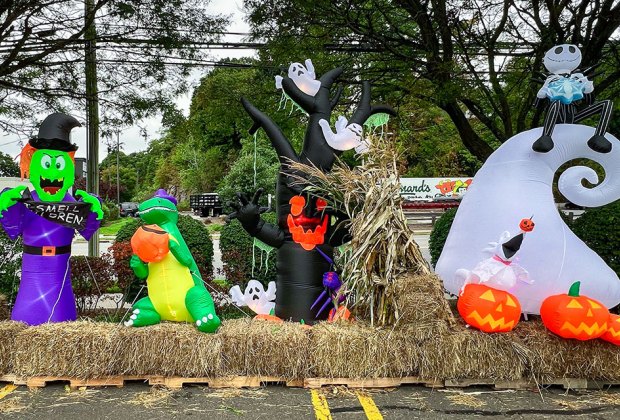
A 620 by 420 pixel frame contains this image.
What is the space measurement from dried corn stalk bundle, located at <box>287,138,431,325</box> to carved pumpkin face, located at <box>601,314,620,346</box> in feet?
4.95

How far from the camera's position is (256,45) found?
378 inches

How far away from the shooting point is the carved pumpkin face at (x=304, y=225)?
467 cm

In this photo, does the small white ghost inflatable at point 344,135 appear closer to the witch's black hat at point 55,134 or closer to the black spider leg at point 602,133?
the black spider leg at point 602,133

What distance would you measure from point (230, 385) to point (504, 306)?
7.67ft

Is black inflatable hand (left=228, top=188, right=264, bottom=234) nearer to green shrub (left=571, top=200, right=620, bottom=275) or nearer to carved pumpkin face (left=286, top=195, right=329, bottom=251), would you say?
carved pumpkin face (left=286, top=195, right=329, bottom=251)

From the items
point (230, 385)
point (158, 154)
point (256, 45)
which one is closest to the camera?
point (230, 385)

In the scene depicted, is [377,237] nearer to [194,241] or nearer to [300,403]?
[300,403]

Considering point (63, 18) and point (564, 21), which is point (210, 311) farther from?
point (564, 21)

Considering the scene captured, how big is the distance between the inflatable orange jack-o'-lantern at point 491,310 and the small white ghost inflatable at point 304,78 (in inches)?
98.6

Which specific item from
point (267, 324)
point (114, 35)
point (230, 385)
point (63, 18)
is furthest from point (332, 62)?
point (230, 385)

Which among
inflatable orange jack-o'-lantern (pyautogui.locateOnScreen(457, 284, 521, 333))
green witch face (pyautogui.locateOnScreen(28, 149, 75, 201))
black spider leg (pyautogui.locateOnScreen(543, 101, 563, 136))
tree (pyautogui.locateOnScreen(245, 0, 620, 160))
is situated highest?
tree (pyautogui.locateOnScreen(245, 0, 620, 160))

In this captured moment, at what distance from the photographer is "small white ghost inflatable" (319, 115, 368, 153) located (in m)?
4.59

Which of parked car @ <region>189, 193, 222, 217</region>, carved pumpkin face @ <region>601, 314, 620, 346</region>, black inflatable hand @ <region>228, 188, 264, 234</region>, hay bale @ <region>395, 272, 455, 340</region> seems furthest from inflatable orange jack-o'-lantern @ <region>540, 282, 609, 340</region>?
parked car @ <region>189, 193, 222, 217</region>

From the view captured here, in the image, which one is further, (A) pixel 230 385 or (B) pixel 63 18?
Answer: (B) pixel 63 18
